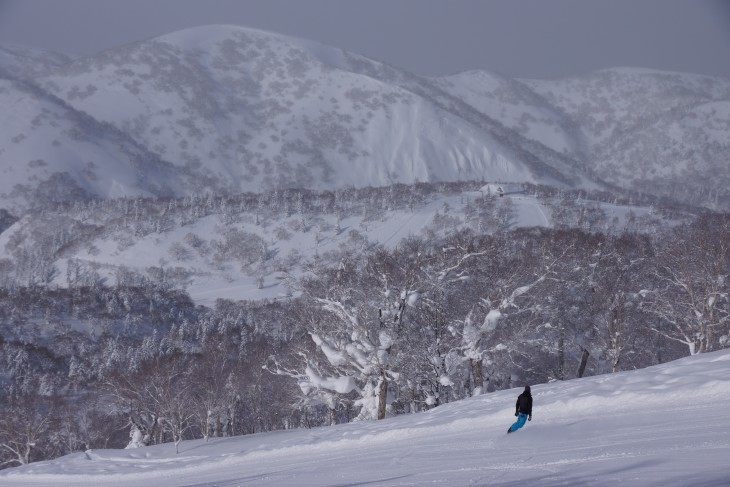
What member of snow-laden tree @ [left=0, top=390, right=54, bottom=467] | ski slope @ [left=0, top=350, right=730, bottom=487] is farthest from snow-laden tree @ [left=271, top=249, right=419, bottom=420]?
snow-laden tree @ [left=0, top=390, right=54, bottom=467]

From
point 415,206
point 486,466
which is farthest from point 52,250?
point 486,466

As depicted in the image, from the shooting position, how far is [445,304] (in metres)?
29.2

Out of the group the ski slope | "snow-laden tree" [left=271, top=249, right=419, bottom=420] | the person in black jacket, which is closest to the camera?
the ski slope

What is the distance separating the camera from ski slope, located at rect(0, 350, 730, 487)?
31.7ft

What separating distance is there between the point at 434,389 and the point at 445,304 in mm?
4604

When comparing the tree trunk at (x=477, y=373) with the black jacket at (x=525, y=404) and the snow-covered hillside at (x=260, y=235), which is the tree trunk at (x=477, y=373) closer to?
the black jacket at (x=525, y=404)

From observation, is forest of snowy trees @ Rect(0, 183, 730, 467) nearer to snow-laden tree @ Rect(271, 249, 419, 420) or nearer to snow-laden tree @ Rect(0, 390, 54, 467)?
snow-laden tree @ Rect(271, 249, 419, 420)


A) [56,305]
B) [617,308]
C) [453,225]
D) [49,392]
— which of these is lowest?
[49,392]

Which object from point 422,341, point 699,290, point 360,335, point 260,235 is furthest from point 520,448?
point 260,235

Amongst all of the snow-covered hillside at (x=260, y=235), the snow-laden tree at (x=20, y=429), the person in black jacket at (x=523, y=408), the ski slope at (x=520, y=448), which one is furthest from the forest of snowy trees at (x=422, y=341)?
the snow-covered hillside at (x=260, y=235)

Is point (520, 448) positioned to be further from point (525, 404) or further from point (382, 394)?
point (382, 394)

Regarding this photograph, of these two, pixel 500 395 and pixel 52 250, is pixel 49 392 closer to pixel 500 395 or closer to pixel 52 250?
pixel 500 395

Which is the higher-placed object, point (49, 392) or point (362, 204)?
point (362, 204)

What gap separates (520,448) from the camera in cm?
1191
